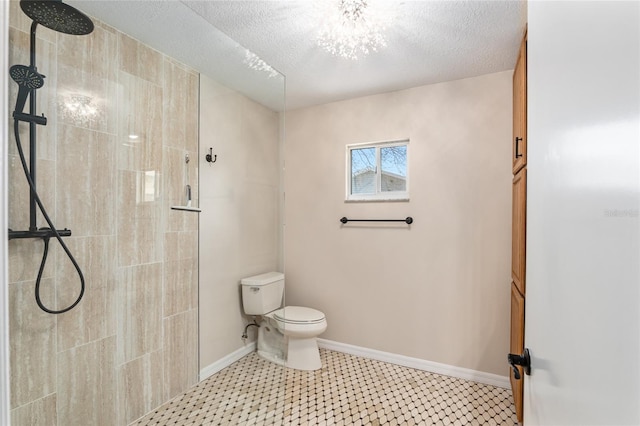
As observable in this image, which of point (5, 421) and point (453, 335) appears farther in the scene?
point (453, 335)

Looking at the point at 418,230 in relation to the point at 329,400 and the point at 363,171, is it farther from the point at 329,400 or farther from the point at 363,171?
the point at 329,400

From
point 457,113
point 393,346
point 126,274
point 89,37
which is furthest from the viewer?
point 393,346

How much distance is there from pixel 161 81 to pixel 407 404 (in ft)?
8.46

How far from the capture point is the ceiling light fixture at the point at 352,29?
1782 mm

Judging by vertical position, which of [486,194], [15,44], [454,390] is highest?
[15,44]

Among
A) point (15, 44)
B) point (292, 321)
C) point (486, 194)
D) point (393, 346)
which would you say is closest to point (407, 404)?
point (393, 346)

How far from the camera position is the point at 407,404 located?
2303 millimetres

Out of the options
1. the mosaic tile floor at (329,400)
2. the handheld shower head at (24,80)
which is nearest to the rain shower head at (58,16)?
the handheld shower head at (24,80)

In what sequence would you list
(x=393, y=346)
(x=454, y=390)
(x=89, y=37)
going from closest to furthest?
1. (x=89, y=37)
2. (x=454, y=390)
3. (x=393, y=346)

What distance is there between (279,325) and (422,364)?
4.22 ft

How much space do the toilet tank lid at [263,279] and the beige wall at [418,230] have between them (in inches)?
29.3

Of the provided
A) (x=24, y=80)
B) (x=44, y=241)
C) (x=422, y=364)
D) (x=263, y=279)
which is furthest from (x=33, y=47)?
(x=422, y=364)

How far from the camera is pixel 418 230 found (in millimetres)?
2873

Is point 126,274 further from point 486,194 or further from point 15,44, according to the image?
point 486,194
